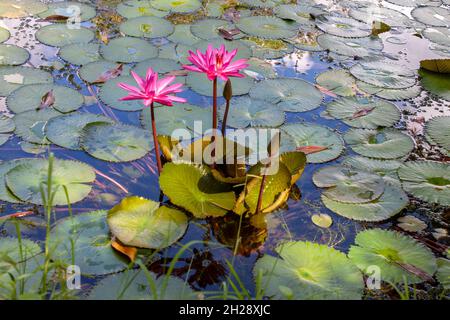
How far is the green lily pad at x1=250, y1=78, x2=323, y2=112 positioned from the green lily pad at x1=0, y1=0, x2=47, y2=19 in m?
1.71

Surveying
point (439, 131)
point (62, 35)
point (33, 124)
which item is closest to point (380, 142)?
point (439, 131)

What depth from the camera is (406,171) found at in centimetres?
257

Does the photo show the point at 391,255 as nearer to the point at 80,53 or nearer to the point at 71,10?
the point at 80,53

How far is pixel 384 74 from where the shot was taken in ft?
11.0

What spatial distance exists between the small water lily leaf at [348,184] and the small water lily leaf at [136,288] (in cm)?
86

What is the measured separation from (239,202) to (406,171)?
→ 86cm

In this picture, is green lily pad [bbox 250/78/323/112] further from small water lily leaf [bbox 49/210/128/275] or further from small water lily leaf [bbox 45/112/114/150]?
small water lily leaf [bbox 49/210/128/275]

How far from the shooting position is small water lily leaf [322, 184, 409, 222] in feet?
7.64

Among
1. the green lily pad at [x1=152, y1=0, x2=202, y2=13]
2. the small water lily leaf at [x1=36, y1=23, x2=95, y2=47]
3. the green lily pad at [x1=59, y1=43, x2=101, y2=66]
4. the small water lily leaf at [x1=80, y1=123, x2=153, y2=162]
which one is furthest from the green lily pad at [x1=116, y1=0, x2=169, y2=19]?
the small water lily leaf at [x1=80, y1=123, x2=153, y2=162]

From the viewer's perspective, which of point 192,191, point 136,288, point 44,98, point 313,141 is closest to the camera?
point 136,288

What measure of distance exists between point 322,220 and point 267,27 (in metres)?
1.87

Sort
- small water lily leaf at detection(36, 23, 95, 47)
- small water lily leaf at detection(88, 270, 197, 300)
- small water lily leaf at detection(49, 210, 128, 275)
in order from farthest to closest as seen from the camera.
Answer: small water lily leaf at detection(36, 23, 95, 47), small water lily leaf at detection(49, 210, 128, 275), small water lily leaf at detection(88, 270, 197, 300)
